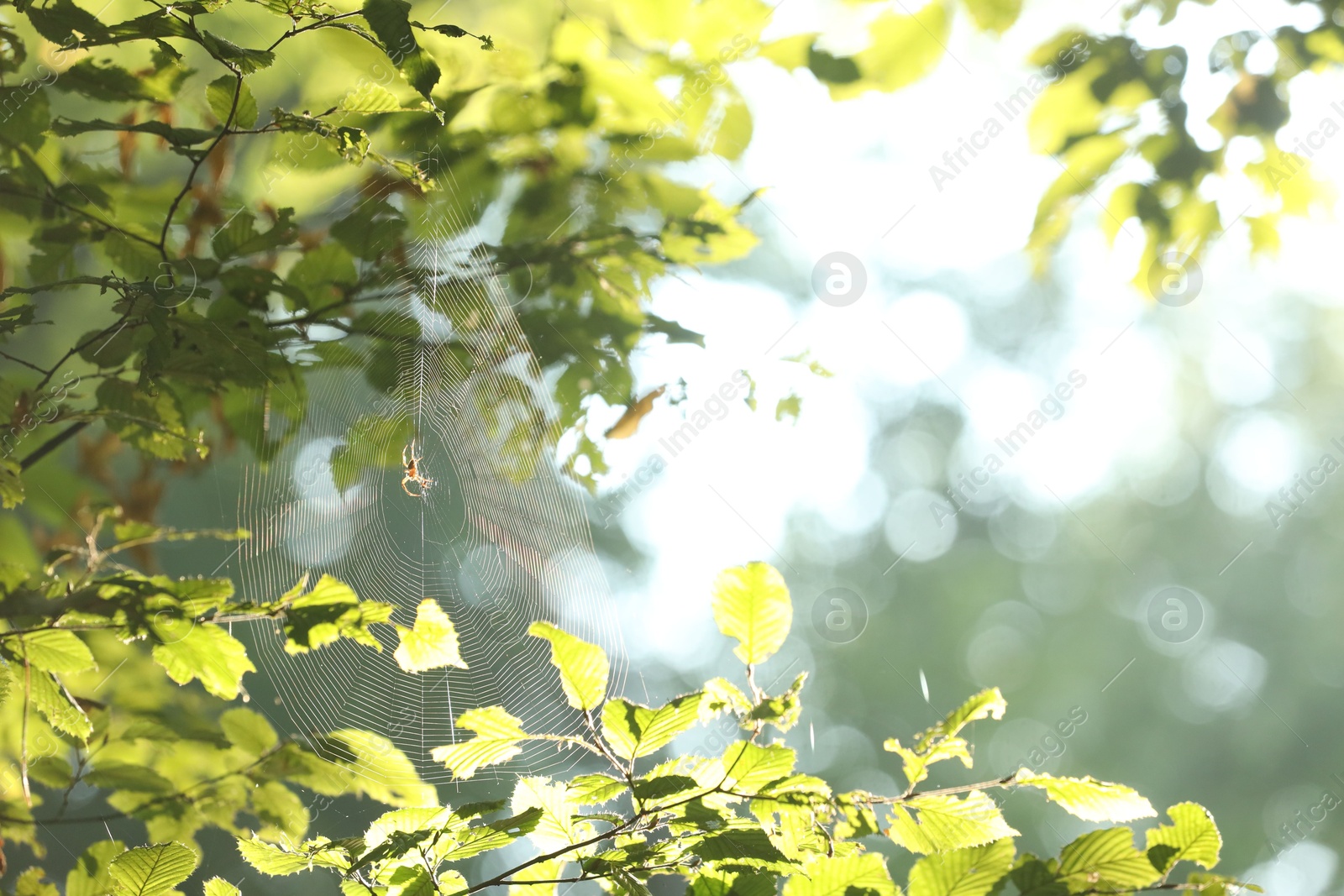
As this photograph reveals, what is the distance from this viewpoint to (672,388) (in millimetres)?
968

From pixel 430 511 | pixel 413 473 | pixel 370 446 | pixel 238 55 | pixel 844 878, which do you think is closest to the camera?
pixel 844 878

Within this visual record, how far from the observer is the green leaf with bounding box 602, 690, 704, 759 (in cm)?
51

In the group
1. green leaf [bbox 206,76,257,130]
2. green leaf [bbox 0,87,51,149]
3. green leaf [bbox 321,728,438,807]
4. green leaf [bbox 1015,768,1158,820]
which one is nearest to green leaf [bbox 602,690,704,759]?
green leaf [bbox 1015,768,1158,820]

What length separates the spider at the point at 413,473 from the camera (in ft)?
3.90

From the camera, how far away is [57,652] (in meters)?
0.66

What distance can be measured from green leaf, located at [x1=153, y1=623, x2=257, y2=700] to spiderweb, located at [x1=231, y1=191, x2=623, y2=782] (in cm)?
15

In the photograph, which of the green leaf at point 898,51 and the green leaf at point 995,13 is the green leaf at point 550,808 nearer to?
the green leaf at point 898,51

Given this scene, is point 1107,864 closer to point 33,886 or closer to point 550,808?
point 550,808

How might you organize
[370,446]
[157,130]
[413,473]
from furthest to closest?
[413,473]
[370,446]
[157,130]

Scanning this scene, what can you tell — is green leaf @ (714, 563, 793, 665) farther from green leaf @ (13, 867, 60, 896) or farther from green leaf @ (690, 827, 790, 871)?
green leaf @ (13, 867, 60, 896)

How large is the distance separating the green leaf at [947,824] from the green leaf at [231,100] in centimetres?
77

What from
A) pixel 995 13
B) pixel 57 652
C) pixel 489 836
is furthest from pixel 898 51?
pixel 57 652

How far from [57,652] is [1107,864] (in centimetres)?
81

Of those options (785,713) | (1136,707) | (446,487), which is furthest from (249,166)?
(1136,707)
